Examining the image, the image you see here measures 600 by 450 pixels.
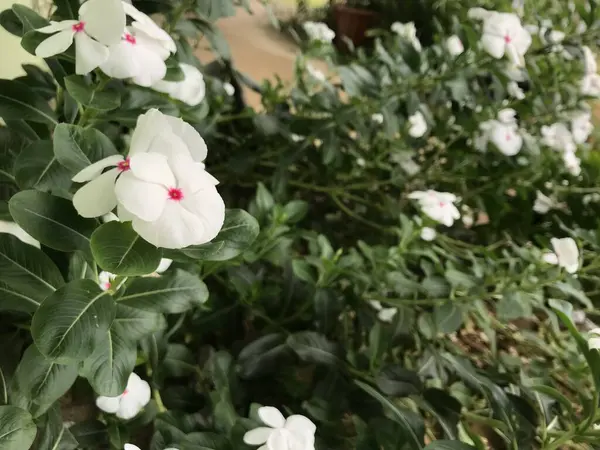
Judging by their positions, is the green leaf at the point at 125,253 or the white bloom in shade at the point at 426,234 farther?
the white bloom in shade at the point at 426,234

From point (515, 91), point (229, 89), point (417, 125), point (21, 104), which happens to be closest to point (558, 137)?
point (515, 91)

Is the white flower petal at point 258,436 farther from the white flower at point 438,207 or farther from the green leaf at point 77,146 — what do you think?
the white flower at point 438,207

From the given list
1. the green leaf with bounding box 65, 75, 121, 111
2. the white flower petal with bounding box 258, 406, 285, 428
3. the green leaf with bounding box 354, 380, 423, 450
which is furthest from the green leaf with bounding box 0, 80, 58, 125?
the green leaf with bounding box 354, 380, 423, 450

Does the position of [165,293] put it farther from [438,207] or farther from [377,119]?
[377,119]

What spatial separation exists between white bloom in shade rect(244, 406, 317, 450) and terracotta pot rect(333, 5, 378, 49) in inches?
90.9

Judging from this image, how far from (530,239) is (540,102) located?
0.37 metres

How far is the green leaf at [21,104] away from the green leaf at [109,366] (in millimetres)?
338

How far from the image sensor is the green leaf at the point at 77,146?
0.53 m

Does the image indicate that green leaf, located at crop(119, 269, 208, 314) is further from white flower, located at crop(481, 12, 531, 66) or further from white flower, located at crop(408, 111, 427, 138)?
white flower, located at crop(408, 111, 427, 138)

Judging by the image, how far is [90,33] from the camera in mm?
575

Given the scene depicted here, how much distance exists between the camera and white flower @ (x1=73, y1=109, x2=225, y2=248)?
1.40ft

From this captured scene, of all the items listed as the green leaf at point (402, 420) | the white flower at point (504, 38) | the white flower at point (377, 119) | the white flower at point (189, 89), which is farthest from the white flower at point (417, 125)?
the green leaf at point (402, 420)

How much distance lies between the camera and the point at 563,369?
1128mm

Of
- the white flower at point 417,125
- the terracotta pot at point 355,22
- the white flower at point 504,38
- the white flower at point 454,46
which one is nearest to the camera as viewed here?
the white flower at point 504,38
